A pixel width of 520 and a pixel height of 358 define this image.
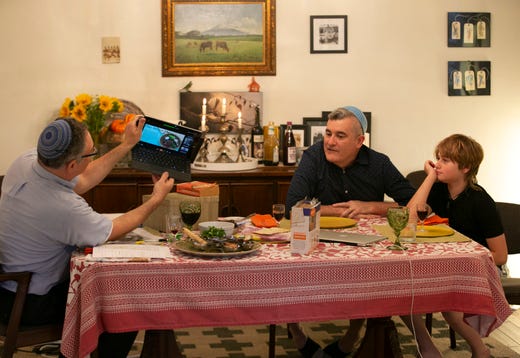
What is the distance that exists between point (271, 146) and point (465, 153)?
1953mm

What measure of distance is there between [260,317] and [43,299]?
0.84 meters

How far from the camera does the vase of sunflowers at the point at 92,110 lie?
523 cm

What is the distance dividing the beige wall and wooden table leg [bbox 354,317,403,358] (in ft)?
8.30

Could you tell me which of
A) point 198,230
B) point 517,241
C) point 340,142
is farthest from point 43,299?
Answer: point 517,241

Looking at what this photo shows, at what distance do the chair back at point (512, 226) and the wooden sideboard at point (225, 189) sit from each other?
1531 millimetres

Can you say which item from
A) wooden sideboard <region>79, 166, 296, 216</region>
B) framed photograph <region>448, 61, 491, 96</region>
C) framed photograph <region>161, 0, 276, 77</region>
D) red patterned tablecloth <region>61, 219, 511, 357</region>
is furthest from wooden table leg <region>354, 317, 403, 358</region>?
framed photograph <region>448, 61, 491, 96</region>

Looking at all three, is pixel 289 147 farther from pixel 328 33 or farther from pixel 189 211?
pixel 189 211

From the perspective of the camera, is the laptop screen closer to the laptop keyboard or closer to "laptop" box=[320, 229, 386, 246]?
the laptop keyboard

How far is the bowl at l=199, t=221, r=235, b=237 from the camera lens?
321 cm

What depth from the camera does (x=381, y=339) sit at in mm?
3227

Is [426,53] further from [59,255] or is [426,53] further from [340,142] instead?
[59,255]

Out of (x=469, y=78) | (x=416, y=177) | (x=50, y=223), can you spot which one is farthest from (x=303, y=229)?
(x=469, y=78)

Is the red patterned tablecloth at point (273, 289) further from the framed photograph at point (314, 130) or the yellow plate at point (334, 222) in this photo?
the framed photograph at point (314, 130)

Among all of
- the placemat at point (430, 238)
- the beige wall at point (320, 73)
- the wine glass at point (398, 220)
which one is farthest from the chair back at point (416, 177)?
the wine glass at point (398, 220)
